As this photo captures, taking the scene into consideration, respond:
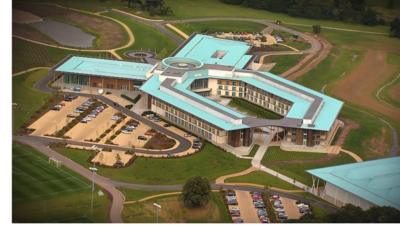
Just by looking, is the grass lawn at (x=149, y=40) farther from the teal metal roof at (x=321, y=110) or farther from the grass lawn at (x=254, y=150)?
the grass lawn at (x=254, y=150)

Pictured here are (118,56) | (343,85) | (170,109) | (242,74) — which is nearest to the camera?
(170,109)

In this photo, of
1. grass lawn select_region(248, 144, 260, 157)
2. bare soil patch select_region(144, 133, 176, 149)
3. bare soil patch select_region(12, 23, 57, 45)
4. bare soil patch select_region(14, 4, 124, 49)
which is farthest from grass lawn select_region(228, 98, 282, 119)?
bare soil patch select_region(12, 23, 57, 45)

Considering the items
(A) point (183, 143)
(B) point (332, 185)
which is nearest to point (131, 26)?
(A) point (183, 143)

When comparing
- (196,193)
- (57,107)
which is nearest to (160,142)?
(57,107)

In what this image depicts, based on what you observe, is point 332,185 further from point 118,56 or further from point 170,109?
point 118,56

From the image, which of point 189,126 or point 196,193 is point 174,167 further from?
point 189,126

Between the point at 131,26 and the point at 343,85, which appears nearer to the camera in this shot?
the point at 343,85
